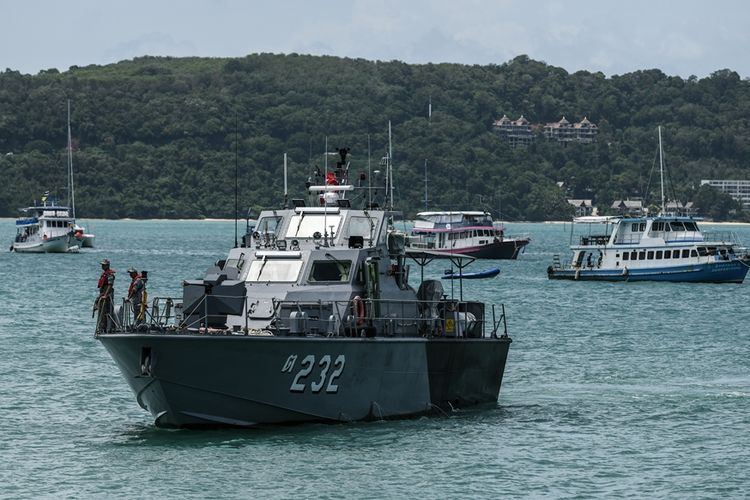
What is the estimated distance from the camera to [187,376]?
101 feet

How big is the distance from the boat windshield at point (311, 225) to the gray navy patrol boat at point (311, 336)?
2 cm

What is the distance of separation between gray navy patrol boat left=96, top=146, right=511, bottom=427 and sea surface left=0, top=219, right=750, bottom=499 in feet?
2.06

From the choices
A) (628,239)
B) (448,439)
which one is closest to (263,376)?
(448,439)

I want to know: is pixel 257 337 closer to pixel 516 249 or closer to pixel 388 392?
pixel 388 392

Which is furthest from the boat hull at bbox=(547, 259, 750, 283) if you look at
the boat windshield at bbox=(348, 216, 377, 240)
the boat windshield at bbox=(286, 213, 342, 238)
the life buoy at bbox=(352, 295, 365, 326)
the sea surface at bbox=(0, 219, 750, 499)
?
the life buoy at bbox=(352, 295, 365, 326)

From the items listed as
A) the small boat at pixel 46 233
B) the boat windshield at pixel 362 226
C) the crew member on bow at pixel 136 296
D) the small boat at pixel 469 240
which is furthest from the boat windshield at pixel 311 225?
the small boat at pixel 46 233

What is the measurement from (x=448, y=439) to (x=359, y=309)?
10.3 ft

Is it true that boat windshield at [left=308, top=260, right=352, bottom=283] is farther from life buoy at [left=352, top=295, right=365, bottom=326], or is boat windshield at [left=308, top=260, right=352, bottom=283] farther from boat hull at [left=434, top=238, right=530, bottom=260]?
boat hull at [left=434, top=238, right=530, bottom=260]

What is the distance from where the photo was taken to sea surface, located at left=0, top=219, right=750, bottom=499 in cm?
2925

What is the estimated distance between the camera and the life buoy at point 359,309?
106ft

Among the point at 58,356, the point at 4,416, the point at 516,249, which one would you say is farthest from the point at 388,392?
the point at 516,249

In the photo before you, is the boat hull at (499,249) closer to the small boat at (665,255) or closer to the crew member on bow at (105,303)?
the small boat at (665,255)

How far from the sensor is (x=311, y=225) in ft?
115

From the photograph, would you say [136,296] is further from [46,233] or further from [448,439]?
[46,233]
